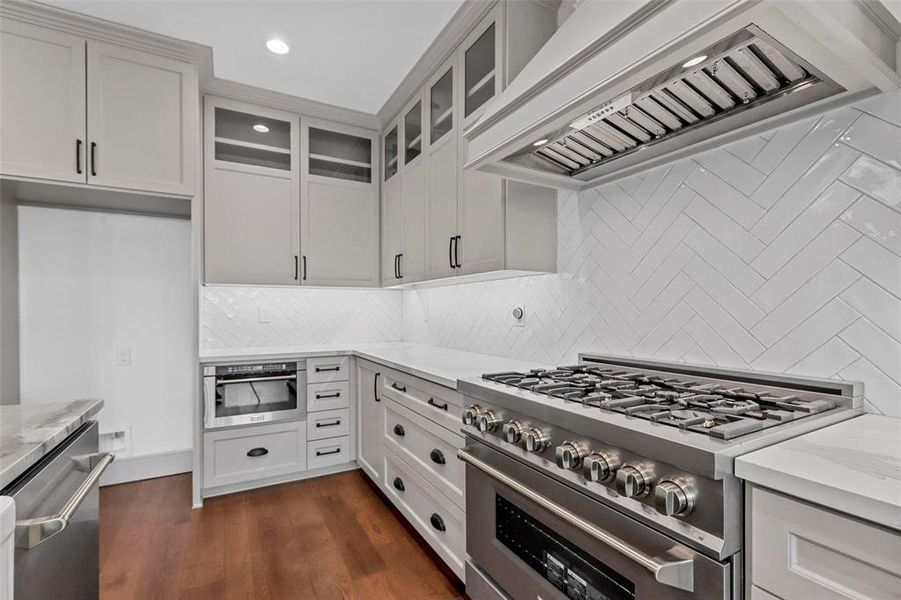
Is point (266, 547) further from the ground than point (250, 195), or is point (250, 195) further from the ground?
point (250, 195)

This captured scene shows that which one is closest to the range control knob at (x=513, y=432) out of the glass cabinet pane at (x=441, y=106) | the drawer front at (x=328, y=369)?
the glass cabinet pane at (x=441, y=106)

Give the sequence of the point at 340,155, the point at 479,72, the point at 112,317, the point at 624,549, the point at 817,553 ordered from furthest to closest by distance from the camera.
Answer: the point at 340,155
the point at 112,317
the point at 479,72
the point at 624,549
the point at 817,553

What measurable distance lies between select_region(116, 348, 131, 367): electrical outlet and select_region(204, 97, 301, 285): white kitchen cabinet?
0.79 metres

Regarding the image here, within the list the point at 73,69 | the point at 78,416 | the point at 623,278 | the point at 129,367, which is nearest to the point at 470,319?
the point at 623,278

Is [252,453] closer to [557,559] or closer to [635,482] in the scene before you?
[557,559]

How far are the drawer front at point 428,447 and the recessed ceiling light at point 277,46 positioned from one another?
208 centimetres

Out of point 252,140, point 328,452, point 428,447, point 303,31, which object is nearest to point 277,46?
point 303,31

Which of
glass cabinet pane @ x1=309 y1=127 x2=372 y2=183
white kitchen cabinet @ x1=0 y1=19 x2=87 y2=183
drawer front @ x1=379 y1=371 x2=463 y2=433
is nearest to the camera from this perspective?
drawer front @ x1=379 y1=371 x2=463 y2=433

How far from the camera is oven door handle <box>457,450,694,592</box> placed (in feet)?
2.73

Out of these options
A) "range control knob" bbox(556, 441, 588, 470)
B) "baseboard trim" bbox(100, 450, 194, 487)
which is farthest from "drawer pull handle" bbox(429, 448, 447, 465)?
"baseboard trim" bbox(100, 450, 194, 487)

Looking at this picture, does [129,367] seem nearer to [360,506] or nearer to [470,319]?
[360,506]

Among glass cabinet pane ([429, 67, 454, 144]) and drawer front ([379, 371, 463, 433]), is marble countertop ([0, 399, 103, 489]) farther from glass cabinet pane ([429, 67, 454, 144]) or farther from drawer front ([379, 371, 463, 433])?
glass cabinet pane ([429, 67, 454, 144])

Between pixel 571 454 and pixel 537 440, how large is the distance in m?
0.14

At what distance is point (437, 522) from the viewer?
1869 millimetres
